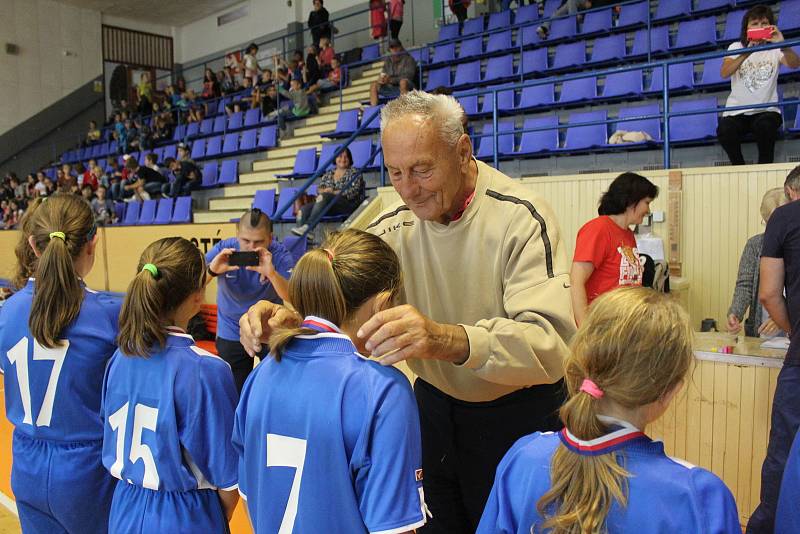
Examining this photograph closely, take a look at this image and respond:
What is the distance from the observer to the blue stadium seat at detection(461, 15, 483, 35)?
35.2 feet

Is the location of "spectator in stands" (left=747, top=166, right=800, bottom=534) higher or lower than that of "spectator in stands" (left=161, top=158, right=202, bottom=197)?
lower

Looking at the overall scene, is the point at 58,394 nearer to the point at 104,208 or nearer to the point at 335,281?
the point at 335,281

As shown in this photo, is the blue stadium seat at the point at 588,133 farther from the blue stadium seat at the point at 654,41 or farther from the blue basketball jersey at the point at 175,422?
the blue basketball jersey at the point at 175,422

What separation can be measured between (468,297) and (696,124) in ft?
19.2

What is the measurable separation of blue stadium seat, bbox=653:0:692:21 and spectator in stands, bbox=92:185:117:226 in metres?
9.77

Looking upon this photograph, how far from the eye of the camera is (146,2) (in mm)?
17031

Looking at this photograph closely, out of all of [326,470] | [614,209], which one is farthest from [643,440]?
[614,209]

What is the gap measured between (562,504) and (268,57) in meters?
16.2

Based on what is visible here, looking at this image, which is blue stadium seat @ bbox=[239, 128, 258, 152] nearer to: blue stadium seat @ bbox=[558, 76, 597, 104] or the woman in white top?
blue stadium seat @ bbox=[558, 76, 597, 104]

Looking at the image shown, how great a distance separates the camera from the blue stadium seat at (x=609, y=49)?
27.1ft

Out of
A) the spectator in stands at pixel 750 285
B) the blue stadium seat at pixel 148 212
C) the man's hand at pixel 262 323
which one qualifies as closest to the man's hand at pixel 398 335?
the man's hand at pixel 262 323

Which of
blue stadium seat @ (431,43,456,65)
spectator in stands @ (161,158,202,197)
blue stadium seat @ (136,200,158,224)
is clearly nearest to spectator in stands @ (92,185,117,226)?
blue stadium seat @ (136,200,158,224)

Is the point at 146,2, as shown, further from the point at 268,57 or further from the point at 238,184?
the point at 238,184

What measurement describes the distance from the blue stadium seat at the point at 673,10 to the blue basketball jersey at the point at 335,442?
8.51 meters
